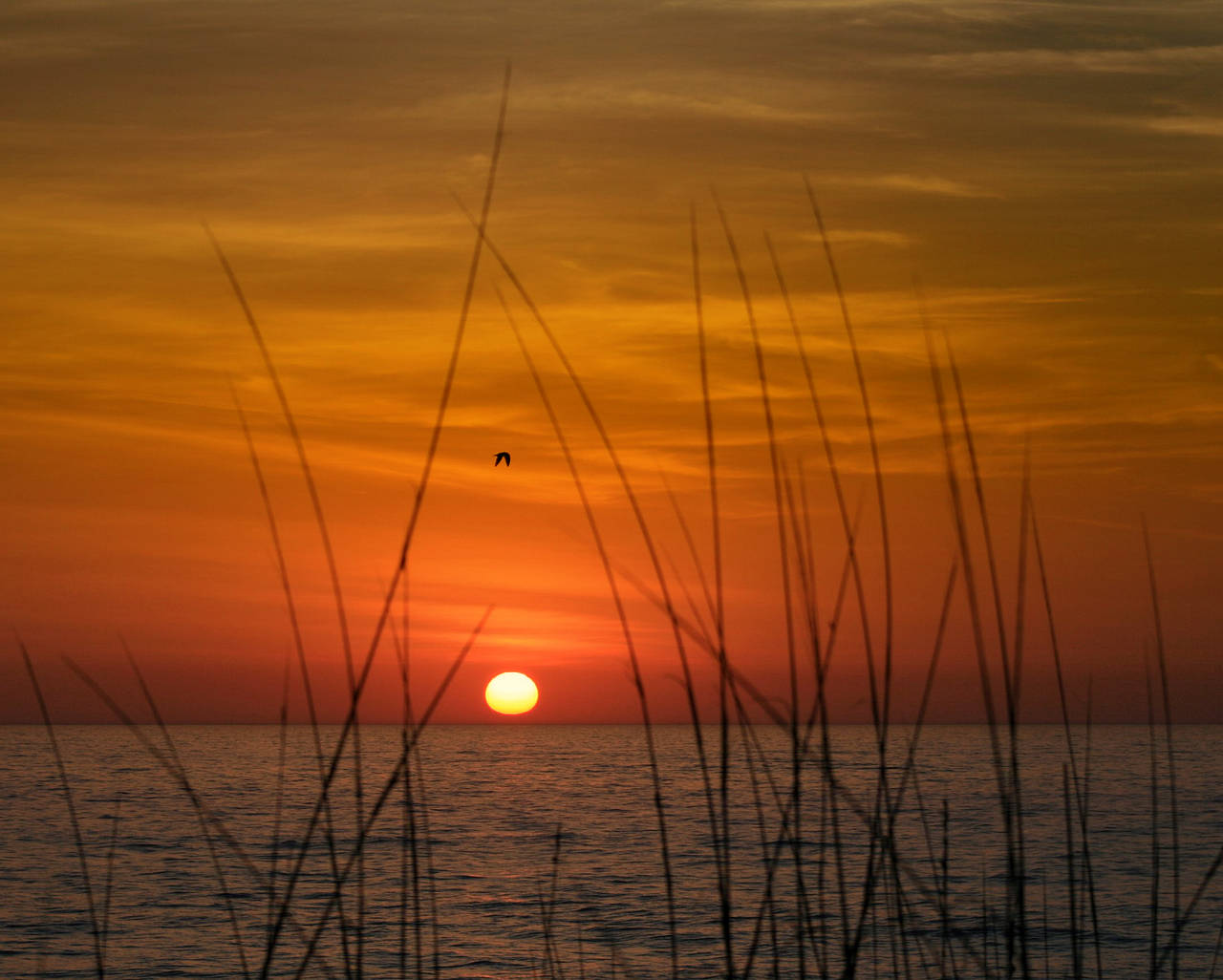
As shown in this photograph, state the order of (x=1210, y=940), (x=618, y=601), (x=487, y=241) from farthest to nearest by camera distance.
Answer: (x=1210, y=940) < (x=618, y=601) < (x=487, y=241)

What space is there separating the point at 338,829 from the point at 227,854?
32.9 feet

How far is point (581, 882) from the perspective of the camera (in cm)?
2153

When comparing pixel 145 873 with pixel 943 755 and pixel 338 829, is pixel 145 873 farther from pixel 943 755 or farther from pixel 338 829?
pixel 943 755

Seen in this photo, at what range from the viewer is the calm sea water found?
9.57 ft

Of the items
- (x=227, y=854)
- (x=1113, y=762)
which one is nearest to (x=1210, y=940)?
(x=227, y=854)

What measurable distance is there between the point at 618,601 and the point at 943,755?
224ft

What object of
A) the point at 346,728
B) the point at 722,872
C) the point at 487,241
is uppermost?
the point at 487,241

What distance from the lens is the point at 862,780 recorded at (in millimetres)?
42938

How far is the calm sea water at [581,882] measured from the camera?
292 cm

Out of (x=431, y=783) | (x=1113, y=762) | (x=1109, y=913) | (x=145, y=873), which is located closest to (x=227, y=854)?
(x=145, y=873)

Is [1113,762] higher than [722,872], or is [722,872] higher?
[722,872]

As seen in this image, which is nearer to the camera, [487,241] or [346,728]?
[487,241]

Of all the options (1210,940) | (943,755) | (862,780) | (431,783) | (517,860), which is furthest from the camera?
(943,755)

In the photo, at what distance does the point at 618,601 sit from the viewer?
179 cm
